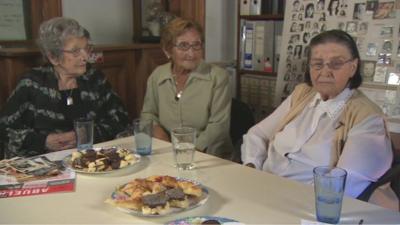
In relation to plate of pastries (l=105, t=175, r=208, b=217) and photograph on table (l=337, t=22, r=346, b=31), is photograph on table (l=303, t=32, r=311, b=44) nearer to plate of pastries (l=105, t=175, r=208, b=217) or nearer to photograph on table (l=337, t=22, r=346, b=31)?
photograph on table (l=337, t=22, r=346, b=31)

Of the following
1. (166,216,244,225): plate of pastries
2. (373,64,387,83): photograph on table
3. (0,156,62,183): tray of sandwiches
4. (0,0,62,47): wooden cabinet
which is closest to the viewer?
(166,216,244,225): plate of pastries

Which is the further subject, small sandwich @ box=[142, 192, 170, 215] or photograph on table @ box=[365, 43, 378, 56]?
photograph on table @ box=[365, 43, 378, 56]

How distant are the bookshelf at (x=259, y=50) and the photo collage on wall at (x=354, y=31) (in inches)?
8.3

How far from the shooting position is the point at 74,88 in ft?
7.30

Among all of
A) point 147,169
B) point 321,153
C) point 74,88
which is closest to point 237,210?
point 147,169

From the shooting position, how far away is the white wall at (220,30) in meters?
3.24

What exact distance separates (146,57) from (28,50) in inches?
34.4

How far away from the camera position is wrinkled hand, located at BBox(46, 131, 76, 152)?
2025mm

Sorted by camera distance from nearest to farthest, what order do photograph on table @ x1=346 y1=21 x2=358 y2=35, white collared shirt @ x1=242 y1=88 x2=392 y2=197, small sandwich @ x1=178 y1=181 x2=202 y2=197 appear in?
small sandwich @ x1=178 y1=181 x2=202 y2=197 → white collared shirt @ x1=242 y1=88 x2=392 y2=197 → photograph on table @ x1=346 y1=21 x2=358 y2=35

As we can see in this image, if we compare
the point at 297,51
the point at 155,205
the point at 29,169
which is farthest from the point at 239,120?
the point at 155,205

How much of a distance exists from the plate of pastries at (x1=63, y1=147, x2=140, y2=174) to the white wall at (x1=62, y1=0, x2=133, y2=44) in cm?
187

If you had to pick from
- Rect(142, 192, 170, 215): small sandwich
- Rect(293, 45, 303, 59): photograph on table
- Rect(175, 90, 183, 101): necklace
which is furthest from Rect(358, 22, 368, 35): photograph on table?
Rect(142, 192, 170, 215): small sandwich

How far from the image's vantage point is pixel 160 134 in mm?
2236

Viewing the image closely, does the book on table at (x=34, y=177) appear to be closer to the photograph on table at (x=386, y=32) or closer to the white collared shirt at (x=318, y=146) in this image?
the white collared shirt at (x=318, y=146)
